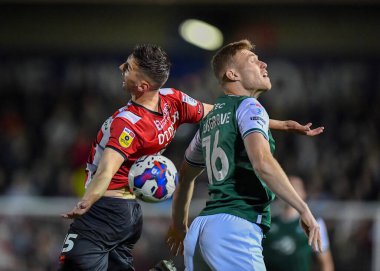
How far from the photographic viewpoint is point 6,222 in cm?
1103

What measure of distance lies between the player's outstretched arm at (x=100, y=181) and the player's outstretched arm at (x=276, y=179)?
915mm

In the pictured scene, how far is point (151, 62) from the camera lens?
Answer: 17.3 ft

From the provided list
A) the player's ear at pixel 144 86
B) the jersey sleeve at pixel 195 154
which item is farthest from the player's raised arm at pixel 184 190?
the player's ear at pixel 144 86

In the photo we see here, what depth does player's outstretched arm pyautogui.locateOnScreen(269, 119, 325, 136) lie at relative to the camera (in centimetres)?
498

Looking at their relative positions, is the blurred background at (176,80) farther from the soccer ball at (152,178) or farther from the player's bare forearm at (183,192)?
the soccer ball at (152,178)

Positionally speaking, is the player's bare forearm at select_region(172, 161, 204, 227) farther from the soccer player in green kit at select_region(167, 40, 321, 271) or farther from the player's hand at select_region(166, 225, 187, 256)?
the soccer player in green kit at select_region(167, 40, 321, 271)

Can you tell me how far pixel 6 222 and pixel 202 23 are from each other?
6.22 metres

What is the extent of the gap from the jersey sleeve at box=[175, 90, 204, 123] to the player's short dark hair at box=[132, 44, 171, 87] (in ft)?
0.96

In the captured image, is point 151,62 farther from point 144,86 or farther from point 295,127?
point 295,127

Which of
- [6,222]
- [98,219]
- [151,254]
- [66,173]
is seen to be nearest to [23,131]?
[66,173]

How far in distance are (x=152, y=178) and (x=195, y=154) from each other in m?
0.30

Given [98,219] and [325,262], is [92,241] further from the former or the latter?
[325,262]

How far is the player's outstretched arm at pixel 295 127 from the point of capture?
498cm

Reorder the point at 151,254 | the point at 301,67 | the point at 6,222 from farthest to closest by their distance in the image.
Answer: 1. the point at 301,67
2. the point at 6,222
3. the point at 151,254
